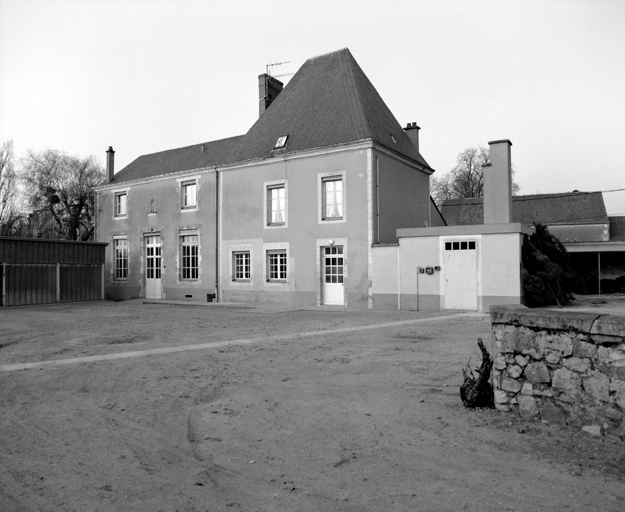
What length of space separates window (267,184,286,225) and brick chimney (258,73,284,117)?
602 centimetres

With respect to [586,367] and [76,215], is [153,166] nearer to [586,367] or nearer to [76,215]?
[76,215]

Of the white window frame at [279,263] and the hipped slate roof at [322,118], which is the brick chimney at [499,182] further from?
the white window frame at [279,263]

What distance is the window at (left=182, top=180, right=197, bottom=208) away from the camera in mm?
23484

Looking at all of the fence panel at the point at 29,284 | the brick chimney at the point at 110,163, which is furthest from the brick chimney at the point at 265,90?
the fence panel at the point at 29,284

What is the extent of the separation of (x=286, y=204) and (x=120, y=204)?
11.5m

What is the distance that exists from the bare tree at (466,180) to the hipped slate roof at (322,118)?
87.4 feet

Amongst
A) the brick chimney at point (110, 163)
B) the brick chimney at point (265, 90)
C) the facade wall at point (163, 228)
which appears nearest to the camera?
the facade wall at point (163, 228)

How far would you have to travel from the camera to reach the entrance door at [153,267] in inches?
966

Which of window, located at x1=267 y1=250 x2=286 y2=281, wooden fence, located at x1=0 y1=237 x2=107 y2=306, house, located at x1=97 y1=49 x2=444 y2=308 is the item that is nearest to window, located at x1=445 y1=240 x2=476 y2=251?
house, located at x1=97 y1=49 x2=444 y2=308

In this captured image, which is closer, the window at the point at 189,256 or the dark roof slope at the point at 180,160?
the window at the point at 189,256

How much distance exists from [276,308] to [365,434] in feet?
45.4

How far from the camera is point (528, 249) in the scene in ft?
54.6

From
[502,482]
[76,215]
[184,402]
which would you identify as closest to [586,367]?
[502,482]

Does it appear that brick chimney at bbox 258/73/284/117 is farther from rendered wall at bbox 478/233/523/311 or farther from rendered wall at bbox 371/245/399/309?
rendered wall at bbox 478/233/523/311
